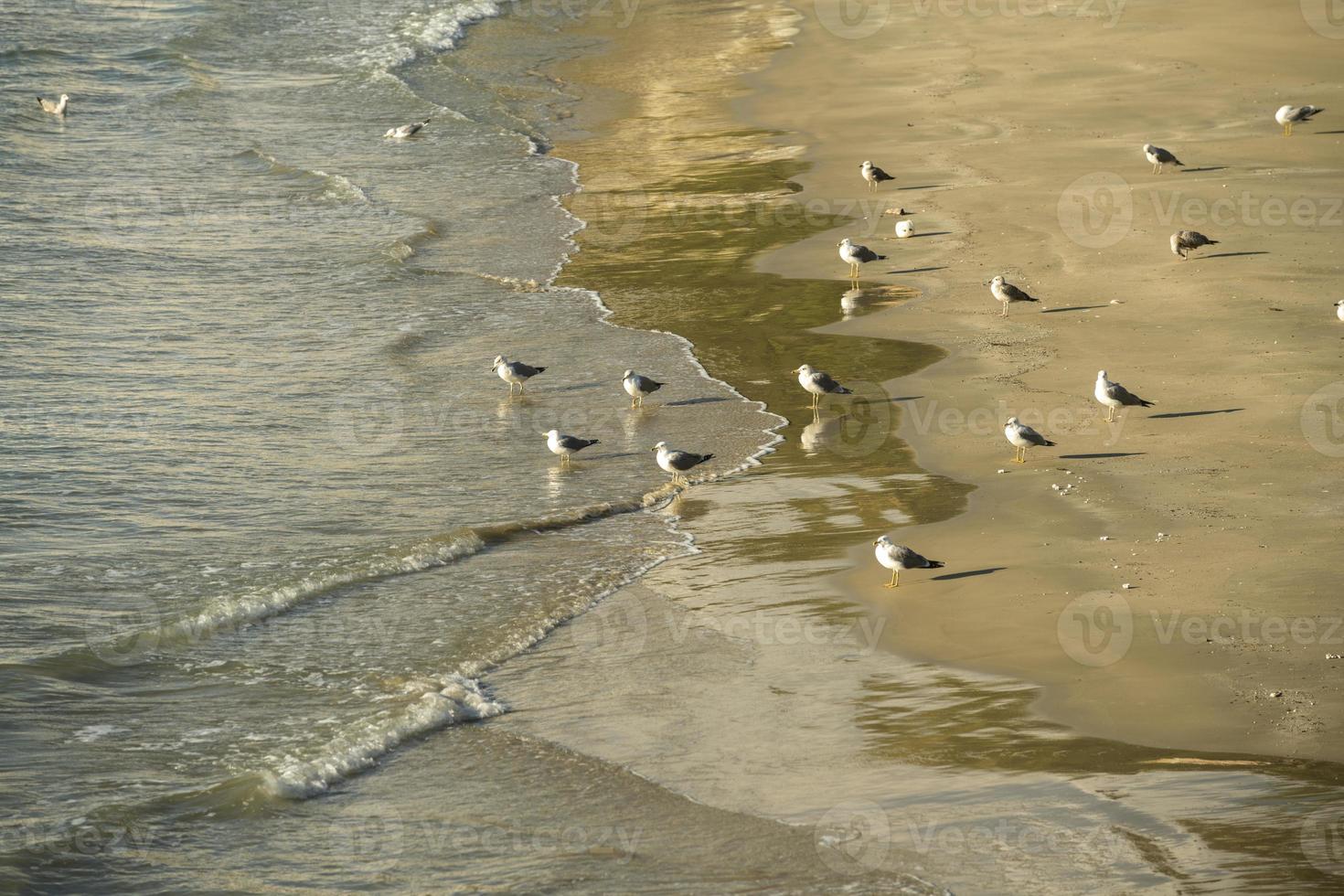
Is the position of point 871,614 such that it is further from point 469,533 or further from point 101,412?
point 101,412

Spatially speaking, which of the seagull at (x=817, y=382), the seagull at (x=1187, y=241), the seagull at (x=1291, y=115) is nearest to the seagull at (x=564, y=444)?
the seagull at (x=817, y=382)

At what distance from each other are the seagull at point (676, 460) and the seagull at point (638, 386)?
5.72 feet

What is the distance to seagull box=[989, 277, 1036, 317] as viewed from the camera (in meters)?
16.2

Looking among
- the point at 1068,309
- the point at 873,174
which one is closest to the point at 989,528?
the point at 1068,309

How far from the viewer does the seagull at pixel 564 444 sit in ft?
45.8

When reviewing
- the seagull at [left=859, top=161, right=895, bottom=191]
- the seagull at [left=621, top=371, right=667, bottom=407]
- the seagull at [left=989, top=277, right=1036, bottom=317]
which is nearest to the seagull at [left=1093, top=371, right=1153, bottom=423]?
the seagull at [left=989, top=277, right=1036, bottom=317]

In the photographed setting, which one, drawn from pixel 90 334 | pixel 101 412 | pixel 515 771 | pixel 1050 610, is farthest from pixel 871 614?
pixel 90 334

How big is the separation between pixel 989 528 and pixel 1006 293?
212 inches

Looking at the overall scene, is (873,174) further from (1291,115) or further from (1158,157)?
(1291,115)

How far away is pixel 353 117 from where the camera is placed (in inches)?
1217

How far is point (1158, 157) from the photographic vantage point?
20.7 m

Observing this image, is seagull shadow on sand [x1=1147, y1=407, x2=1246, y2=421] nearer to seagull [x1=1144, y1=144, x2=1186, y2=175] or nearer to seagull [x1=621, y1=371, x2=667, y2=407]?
seagull [x1=621, y1=371, x2=667, y2=407]

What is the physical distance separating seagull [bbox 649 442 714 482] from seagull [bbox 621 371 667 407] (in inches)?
68.6

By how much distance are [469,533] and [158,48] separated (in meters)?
27.8
